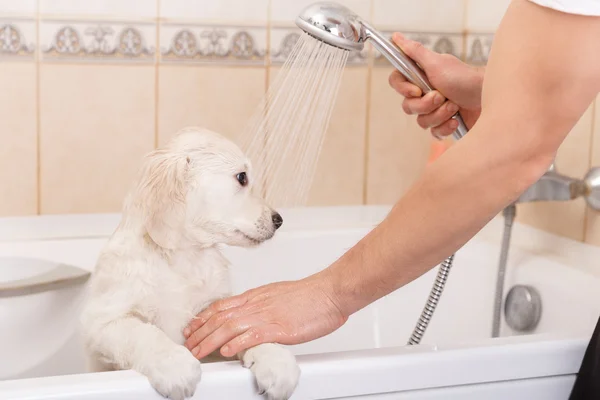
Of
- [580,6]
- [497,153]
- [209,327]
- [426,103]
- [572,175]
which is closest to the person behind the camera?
[580,6]

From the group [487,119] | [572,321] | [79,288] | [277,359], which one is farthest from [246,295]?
[572,321]

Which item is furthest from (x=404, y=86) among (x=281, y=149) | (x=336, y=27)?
(x=281, y=149)

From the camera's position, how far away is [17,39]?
81.0 inches

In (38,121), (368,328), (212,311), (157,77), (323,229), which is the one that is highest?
(157,77)

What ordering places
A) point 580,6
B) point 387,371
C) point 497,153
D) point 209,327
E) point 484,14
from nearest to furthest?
point 580,6, point 497,153, point 387,371, point 209,327, point 484,14

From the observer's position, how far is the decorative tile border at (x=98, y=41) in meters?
2.08

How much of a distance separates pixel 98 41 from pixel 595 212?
4.24 ft

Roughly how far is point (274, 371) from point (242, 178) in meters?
0.43

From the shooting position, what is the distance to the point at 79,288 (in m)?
1.93

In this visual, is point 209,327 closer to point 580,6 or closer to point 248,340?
point 248,340

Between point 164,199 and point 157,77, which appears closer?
point 164,199

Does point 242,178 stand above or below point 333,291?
above

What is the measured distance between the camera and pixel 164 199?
4.48 feet

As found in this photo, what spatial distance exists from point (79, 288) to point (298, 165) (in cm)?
64
